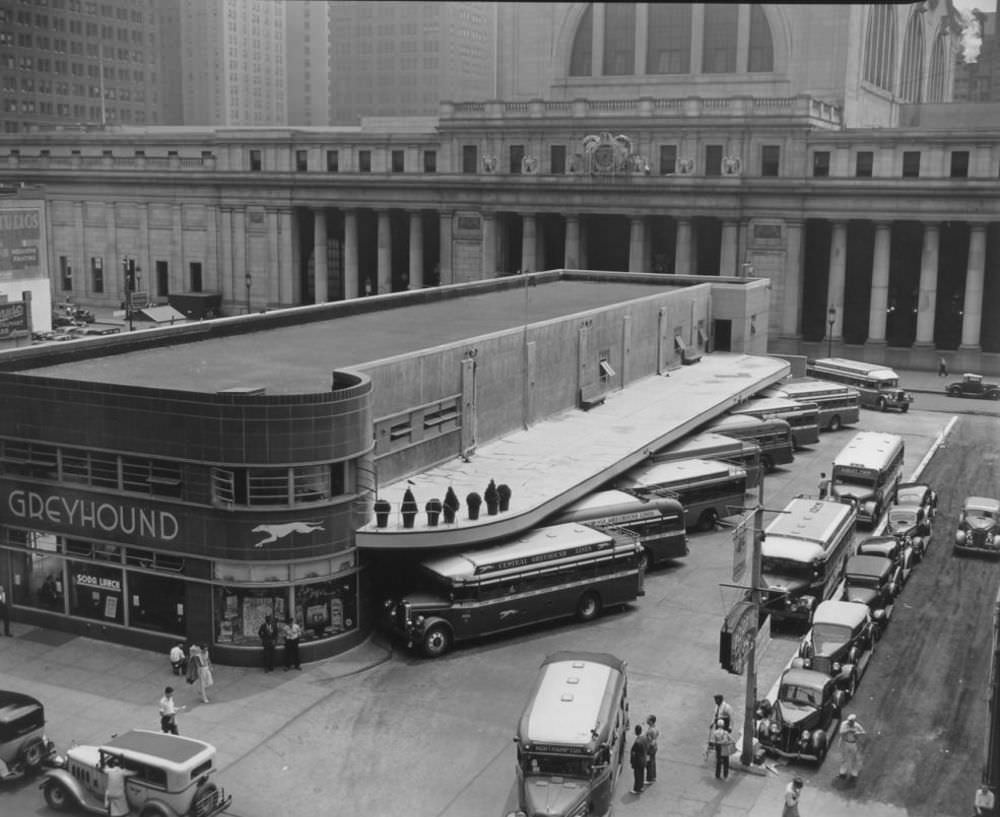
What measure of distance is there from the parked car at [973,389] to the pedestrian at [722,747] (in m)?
59.2

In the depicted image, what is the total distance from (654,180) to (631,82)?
14943mm

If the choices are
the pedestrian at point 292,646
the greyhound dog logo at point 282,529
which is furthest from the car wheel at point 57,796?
the greyhound dog logo at point 282,529

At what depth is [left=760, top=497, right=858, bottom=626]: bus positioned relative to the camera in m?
37.7

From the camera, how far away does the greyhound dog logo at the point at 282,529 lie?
33781 millimetres

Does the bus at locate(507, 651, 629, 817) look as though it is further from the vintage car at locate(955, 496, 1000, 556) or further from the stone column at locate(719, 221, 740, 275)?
the stone column at locate(719, 221, 740, 275)

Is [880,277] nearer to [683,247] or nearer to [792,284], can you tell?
[792,284]

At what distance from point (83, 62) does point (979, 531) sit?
72.8 metres

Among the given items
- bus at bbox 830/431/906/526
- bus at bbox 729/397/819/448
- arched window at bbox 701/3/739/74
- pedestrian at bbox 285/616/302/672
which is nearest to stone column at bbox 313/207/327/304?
arched window at bbox 701/3/739/74

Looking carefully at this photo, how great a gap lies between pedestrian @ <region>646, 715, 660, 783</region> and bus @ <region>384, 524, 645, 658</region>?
8.54m

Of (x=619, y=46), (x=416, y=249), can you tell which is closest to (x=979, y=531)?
(x=416, y=249)

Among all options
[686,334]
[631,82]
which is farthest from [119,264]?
[686,334]

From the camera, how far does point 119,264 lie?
11856 cm

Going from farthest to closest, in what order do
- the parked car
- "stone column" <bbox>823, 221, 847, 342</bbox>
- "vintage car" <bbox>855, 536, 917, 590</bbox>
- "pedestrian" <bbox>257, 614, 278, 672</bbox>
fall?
"stone column" <bbox>823, 221, 847, 342</bbox> < the parked car < "vintage car" <bbox>855, 536, 917, 590</bbox> < "pedestrian" <bbox>257, 614, 278, 672</bbox>

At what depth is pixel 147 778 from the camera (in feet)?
82.9
